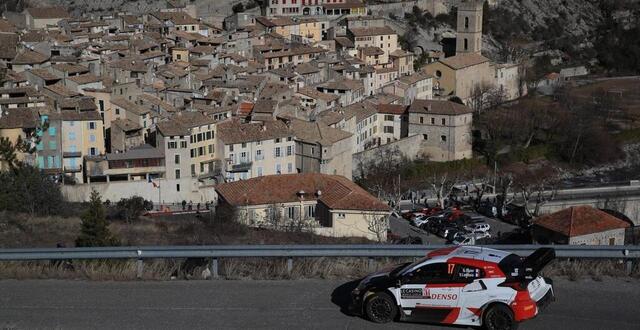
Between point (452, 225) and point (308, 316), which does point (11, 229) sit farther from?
point (452, 225)

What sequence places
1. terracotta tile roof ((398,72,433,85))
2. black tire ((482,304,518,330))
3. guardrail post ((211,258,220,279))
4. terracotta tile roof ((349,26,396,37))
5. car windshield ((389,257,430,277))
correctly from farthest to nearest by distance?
terracotta tile roof ((349,26,396,37))
terracotta tile roof ((398,72,433,85))
guardrail post ((211,258,220,279))
car windshield ((389,257,430,277))
black tire ((482,304,518,330))

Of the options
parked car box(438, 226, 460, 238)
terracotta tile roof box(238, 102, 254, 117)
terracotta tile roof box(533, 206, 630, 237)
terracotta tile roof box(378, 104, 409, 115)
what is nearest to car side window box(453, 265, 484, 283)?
terracotta tile roof box(533, 206, 630, 237)

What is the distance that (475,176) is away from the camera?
3938 centimetres

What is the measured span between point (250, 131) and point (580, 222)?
42.3ft

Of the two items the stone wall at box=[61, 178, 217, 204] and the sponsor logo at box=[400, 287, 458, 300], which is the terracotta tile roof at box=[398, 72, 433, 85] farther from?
the sponsor logo at box=[400, 287, 458, 300]

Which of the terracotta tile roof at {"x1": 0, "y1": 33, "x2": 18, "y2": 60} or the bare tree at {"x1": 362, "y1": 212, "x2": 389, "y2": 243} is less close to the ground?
the terracotta tile roof at {"x1": 0, "y1": 33, "x2": 18, "y2": 60}

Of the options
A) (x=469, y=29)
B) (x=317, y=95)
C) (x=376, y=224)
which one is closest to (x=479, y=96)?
(x=469, y=29)

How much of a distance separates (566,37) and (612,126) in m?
19.2

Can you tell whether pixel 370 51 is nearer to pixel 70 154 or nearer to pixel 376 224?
pixel 70 154

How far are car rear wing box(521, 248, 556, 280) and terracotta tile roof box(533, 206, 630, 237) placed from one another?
18325 millimetres

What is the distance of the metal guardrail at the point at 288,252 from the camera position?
8516 mm

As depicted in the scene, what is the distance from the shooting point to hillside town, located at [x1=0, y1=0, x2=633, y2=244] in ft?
99.5

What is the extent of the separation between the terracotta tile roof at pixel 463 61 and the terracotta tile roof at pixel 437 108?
820cm

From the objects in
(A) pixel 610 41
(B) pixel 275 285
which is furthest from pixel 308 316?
(A) pixel 610 41
